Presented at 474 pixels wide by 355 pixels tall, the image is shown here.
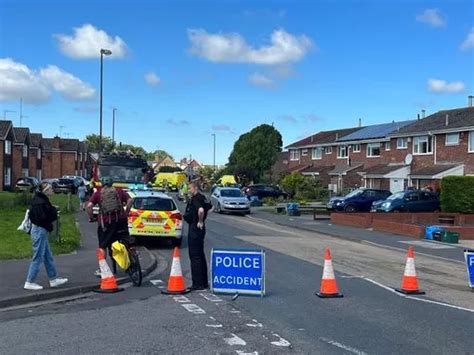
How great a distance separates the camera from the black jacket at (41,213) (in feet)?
32.0

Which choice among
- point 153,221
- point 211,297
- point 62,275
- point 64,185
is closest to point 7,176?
point 64,185

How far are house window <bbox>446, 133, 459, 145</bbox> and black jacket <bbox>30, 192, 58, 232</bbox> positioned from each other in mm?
35113

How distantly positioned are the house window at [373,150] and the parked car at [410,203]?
20.6 m

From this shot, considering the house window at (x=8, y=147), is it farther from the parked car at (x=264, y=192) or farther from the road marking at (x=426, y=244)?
the road marking at (x=426, y=244)

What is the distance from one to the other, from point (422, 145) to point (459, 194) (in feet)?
48.7

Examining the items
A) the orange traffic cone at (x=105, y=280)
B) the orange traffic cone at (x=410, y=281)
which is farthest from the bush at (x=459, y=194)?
the orange traffic cone at (x=105, y=280)

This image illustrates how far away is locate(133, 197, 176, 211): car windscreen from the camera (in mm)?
17344

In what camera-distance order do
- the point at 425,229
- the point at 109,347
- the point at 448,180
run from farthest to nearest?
the point at 448,180
the point at 425,229
the point at 109,347

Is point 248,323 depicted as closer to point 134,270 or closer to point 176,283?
point 176,283

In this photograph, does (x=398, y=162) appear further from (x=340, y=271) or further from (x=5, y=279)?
(x=5, y=279)

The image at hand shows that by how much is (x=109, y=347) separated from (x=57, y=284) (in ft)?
12.0

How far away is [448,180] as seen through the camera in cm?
3061

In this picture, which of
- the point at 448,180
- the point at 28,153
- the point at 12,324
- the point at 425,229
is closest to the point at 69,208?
the point at 425,229

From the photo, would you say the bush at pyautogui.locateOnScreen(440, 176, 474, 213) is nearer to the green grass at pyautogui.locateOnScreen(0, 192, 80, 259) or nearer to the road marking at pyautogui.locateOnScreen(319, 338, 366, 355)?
the green grass at pyautogui.locateOnScreen(0, 192, 80, 259)
